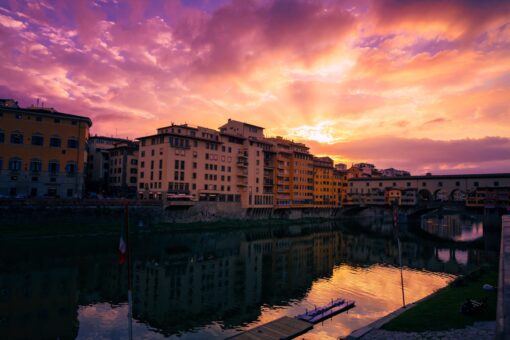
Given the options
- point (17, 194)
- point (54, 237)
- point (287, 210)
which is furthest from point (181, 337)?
point (287, 210)

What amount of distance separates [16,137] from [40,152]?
515 cm

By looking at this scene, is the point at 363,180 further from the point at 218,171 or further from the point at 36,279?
the point at 36,279

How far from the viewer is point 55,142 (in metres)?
74.1

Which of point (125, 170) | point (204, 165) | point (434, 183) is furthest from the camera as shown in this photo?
point (434, 183)

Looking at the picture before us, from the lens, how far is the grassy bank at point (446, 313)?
68.4 ft

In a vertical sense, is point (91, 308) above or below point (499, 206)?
below

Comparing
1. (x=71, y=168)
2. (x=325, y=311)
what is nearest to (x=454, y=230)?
(x=325, y=311)

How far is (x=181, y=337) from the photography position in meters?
24.8

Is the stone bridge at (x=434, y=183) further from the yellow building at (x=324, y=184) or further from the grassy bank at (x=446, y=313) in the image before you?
the grassy bank at (x=446, y=313)

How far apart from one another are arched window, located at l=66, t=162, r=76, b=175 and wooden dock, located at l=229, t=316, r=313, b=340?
219ft

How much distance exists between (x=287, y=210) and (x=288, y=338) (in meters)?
97.5

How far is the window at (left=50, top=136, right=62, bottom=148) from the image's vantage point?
73694mm

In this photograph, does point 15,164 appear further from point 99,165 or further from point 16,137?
point 99,165

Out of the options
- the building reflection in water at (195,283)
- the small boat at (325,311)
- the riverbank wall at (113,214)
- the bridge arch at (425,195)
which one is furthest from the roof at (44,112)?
the bridge arch at (425,195)
